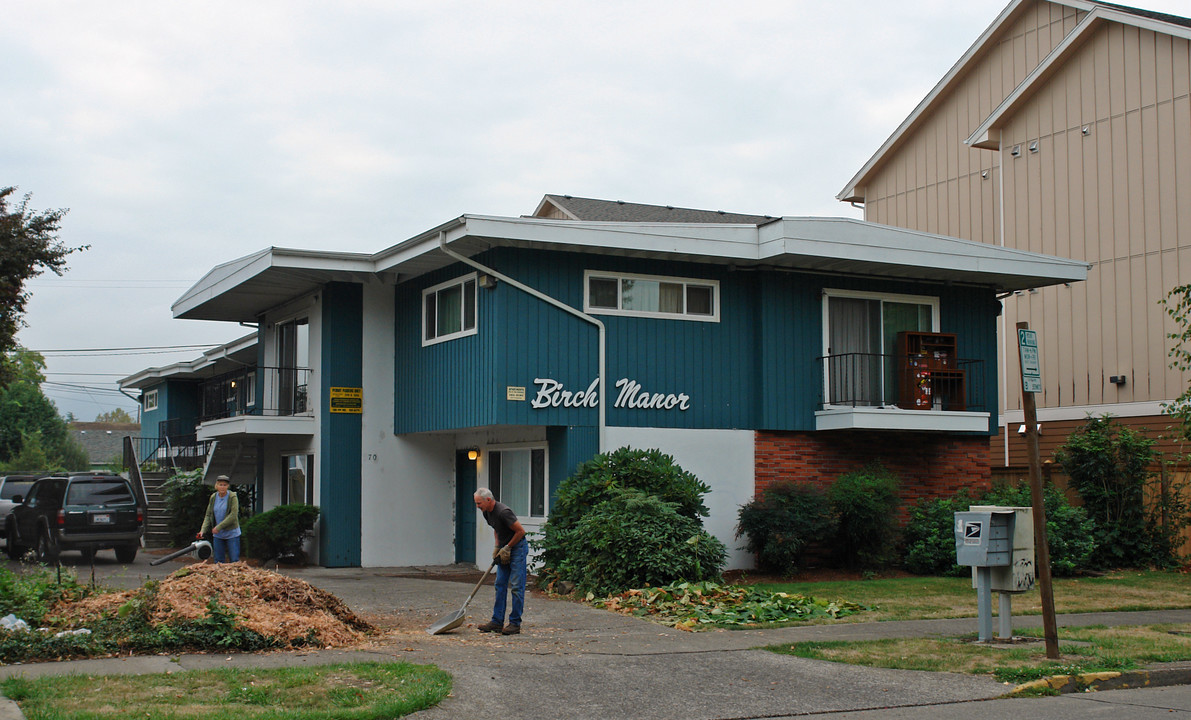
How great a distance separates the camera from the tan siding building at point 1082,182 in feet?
78.0

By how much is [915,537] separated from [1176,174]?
34.2 ft

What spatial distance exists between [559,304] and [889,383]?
6.21 metres

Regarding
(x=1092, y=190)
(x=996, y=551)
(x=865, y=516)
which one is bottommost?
(x=865, y=516)

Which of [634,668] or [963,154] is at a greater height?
[963,154]

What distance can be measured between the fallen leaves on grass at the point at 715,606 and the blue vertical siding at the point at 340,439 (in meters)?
7.21

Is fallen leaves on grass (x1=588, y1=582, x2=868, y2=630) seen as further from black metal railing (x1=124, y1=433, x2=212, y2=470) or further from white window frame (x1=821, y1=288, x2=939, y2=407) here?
black metal railing (x1=124, y1=433, x2=212, y2=470)

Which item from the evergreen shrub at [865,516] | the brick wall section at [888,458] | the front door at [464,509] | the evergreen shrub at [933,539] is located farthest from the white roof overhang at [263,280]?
the evergreen shrub at [933,539]

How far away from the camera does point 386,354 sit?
21.2m

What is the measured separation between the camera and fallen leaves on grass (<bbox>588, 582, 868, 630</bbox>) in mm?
12836

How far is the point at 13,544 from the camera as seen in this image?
23.0 meters

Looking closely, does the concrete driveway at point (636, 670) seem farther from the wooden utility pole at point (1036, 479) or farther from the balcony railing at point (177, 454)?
the balcony railing at point (177, 454)

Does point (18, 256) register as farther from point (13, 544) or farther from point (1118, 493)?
point (1118, 493)

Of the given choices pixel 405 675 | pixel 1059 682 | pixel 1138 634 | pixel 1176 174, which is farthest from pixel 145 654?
pixel 1176 174

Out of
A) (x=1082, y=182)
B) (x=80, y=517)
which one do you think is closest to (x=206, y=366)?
(x=80, y=517)
